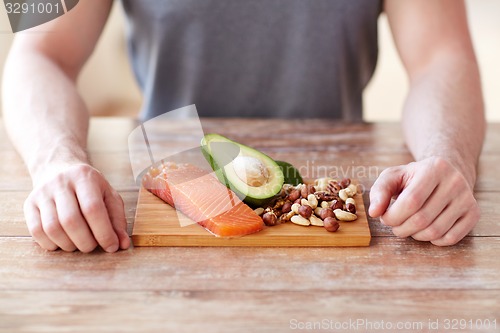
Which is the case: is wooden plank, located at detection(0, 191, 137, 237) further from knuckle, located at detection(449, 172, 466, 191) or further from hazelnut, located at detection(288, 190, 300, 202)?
knuckle, located at detection(449, 172, 466, 191)

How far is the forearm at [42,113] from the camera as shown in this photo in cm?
130

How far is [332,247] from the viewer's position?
1.15 metres

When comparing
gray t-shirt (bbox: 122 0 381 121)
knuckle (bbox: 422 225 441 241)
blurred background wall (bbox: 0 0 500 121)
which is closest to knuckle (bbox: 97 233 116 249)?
knuckle (bbox: 422 225 441 241)

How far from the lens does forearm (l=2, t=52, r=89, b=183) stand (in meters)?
1.30

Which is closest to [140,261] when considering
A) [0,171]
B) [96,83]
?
[0,171]

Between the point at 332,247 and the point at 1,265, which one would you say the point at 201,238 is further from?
the point at 1,265

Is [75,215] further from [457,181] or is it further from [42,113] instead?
[457,181]

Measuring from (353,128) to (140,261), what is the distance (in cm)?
80

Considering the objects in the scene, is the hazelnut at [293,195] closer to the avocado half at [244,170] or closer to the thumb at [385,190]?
the avocado half at [244,170]

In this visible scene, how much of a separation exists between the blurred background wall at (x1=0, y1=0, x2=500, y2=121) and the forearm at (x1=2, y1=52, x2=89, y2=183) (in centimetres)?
175

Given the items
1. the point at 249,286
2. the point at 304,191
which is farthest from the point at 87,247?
the point at 304,191

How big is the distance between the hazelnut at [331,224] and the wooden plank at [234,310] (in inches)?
6.1

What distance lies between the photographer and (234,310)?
976 millimetres
